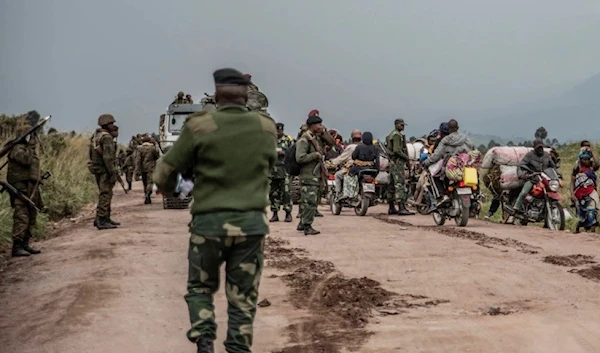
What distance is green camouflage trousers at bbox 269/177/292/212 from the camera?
16125 millimetres

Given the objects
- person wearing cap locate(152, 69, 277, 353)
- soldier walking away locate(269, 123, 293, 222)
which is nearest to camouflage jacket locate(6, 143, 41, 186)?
soldier walking away locate(269, 123, 293, 222)

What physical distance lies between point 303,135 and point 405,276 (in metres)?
4.68

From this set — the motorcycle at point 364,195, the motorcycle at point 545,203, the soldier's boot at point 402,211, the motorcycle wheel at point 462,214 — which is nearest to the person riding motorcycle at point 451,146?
the motorcycle wheel at point 462,214

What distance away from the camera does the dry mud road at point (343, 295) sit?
21.8 feet

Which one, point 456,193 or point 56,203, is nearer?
point 456,193

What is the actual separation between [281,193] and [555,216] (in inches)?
196

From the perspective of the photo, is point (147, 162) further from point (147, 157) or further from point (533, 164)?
point (533, 164)

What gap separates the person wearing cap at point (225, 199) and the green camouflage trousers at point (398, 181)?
43.3 feet

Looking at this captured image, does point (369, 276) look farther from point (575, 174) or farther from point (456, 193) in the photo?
point (575, 174)

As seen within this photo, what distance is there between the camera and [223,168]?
17.9 feet

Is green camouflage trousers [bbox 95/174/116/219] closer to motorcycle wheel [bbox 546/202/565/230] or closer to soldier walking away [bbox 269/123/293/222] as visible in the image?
soldier walking away [bbox 269/123/293/222]

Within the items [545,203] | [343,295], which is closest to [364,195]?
[545,203]

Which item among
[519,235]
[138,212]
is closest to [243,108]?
[519,235]

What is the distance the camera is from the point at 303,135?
13648 mm
